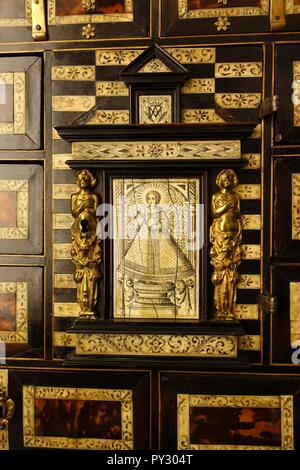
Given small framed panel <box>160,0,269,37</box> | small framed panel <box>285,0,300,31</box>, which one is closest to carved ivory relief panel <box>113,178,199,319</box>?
small framed panel <box>160,0,269,37</box>

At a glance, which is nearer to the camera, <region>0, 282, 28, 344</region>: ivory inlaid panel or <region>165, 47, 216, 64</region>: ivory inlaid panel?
<region>165, 47, 216, 64</region>: ivory inlaid panel

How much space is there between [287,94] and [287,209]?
596 millimetres

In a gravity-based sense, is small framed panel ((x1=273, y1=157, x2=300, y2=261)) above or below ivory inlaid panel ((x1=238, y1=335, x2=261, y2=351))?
above

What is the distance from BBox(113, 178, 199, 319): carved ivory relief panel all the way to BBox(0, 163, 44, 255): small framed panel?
16.9 inches

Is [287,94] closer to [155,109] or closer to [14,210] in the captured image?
[155,109]

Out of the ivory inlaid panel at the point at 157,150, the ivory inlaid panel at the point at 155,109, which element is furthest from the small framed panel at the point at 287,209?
the ivory inlaid panel at the point at 155,109

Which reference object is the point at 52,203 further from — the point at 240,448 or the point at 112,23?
the point at 240,448

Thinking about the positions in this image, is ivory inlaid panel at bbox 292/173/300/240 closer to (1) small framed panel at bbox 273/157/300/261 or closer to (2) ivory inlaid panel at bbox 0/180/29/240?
(1) small framed panel at bbox 273/157/300/261

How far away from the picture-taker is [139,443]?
80.2 inches

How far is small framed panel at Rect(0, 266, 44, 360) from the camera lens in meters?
2.08

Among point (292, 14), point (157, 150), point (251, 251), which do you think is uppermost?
point (292, 14)

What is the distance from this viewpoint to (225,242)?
1943 millimetres

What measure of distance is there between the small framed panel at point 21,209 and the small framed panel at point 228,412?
1.04m

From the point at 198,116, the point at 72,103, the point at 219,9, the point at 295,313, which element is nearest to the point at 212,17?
the point at 219,9
